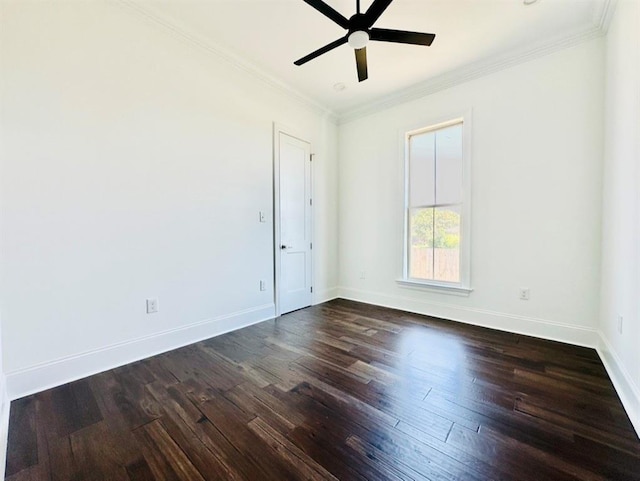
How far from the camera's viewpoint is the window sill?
322 centimetres

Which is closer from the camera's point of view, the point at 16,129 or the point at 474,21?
the point at 16,129

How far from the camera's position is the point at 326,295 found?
427cm

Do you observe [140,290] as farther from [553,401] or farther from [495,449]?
[553,401]

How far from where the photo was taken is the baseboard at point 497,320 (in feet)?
8.40

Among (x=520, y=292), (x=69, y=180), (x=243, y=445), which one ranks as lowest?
(x=243, y=445)

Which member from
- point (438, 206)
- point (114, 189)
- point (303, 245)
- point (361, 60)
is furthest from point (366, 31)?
point (303, 245)

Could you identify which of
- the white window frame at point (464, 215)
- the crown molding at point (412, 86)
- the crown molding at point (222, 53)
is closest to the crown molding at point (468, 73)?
the crown molding at point (412, 86)

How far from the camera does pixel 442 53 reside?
9.32ft

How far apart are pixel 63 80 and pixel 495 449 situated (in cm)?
352

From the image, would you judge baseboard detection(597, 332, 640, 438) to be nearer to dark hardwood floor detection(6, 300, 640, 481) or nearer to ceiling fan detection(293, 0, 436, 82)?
dark hardwood floor detection(6, 300, 640, 481)

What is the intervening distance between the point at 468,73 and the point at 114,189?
3.79m

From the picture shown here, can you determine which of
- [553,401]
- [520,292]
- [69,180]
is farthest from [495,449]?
[69,180]

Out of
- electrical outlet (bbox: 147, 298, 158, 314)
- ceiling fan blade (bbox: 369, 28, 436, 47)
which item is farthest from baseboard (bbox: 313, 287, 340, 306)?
ceiling fan blade (bbox: 369, 28, 436, 47)

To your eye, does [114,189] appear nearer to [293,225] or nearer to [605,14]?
[293,225]
